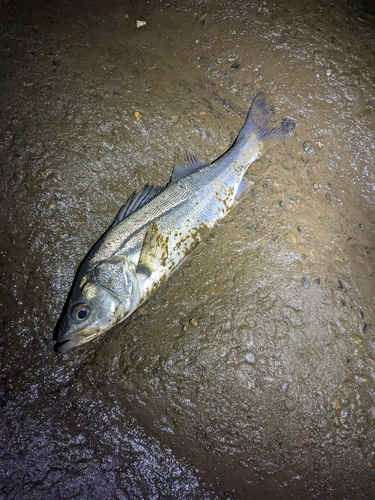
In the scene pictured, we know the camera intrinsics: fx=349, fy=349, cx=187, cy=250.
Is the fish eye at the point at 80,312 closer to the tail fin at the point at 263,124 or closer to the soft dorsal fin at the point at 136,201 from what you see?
the soft dorsal fin at the point at 136,201

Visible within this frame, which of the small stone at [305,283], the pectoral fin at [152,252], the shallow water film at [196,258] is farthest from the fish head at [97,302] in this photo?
the small stone at [305,283]

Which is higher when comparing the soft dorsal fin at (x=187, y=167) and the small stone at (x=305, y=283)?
the soft dorsal fin at (x=187, y=167)

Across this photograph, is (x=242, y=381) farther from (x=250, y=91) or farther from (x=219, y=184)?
(x=250, y=91)

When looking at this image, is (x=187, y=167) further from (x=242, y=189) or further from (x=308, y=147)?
(x=308, y=147)

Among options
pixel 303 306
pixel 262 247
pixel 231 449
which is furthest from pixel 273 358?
pixel 262 247

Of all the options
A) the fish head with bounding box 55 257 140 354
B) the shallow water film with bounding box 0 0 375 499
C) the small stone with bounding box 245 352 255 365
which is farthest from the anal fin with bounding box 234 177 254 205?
the small stone with bounding box 245 352 255 365

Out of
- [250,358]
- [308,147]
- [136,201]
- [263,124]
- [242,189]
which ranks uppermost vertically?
[263,124]

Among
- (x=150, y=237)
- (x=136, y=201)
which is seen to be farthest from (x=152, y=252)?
(x=136, y=201)
